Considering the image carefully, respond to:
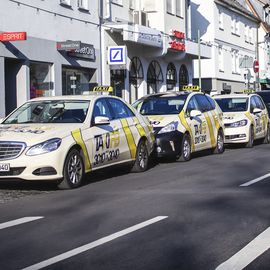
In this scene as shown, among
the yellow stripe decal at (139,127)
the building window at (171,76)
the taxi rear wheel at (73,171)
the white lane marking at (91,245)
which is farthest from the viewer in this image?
the building window at (171,76)

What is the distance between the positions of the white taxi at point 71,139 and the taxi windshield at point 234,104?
7209 mm

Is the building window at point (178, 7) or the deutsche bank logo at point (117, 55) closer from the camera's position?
the deutsche bank logo at point (117, 55)

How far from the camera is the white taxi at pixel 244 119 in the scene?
1945 centimetres

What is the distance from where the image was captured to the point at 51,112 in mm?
11820

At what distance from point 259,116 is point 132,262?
620 inches

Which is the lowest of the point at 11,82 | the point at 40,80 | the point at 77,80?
the point at 11,82

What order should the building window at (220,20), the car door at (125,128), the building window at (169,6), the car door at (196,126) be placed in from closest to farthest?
the car door at (125,128), the car door at (196,126), the building window at (169,6), the building window at (220,20)

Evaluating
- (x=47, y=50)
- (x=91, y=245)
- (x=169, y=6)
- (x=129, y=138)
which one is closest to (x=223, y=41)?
(x=169, y=6)

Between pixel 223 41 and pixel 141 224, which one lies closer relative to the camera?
pixel 141 224

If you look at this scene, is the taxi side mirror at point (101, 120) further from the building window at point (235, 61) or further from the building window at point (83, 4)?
the building window at point (235, 61)

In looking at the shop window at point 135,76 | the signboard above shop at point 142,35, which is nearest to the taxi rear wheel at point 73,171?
the signboard above shop at point 142,35

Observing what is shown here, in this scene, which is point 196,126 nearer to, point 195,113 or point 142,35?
point 195,113

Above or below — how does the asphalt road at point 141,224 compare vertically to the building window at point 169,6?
below

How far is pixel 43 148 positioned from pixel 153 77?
2099 cm
